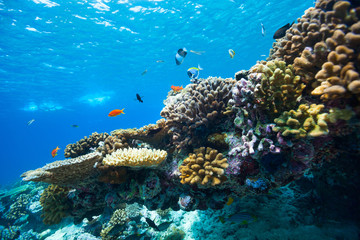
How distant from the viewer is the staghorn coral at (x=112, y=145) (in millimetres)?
4047

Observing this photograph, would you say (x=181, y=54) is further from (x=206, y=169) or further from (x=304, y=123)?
(x=304, y=123)

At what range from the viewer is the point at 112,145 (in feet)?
13.6

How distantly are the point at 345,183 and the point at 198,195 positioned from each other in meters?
2.58

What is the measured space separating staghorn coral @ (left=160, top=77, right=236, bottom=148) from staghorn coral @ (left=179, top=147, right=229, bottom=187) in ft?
2.13

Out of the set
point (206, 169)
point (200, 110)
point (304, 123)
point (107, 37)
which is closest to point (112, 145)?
point (200, 110)

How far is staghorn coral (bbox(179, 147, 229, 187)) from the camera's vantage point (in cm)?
284

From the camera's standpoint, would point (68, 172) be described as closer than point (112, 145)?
Yes

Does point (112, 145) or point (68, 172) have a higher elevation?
point (112, 145)

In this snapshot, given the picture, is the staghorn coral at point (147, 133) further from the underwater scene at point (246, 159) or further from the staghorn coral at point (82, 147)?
the staghorn coral at point (82, 147)

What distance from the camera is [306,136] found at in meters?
2.32

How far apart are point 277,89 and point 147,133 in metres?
3.17

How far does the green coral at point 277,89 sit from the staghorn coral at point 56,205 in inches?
212

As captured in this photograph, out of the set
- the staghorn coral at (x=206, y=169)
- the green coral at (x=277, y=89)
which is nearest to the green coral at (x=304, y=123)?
the green coral at (x=277, y=89)

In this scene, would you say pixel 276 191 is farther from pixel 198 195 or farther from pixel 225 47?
pixel 225 47
